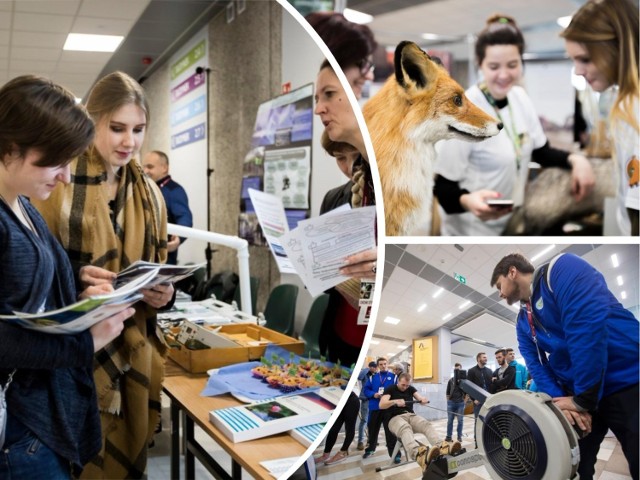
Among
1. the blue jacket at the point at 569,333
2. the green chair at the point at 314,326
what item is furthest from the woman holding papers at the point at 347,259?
the blue jacket at the point at 569,333

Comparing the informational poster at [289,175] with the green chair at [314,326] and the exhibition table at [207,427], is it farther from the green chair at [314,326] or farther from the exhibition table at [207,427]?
the exhibition table at [207,427]

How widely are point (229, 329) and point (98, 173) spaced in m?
0.53

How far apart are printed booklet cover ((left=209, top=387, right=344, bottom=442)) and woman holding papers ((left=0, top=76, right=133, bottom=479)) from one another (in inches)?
14.4

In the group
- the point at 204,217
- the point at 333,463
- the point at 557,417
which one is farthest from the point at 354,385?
the point at 557,417

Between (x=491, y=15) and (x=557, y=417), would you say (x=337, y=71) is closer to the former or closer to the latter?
(x=491, y=15)

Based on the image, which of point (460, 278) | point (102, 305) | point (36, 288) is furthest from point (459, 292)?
Result: point (36, 288)

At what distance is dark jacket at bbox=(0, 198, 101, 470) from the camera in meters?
1.55

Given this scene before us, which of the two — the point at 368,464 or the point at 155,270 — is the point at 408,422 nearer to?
the point at 368,464

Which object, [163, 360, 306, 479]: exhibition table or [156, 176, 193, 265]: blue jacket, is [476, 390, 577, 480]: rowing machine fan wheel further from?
[156, 176, 193, 265]: blue jacket

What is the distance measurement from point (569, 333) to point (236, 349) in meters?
1.15

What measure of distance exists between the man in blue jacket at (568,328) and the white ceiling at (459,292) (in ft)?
0.11

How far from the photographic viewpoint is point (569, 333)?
232 centimetres

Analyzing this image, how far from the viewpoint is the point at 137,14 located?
1.80m

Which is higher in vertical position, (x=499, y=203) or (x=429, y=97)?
(x=429, y=97)
